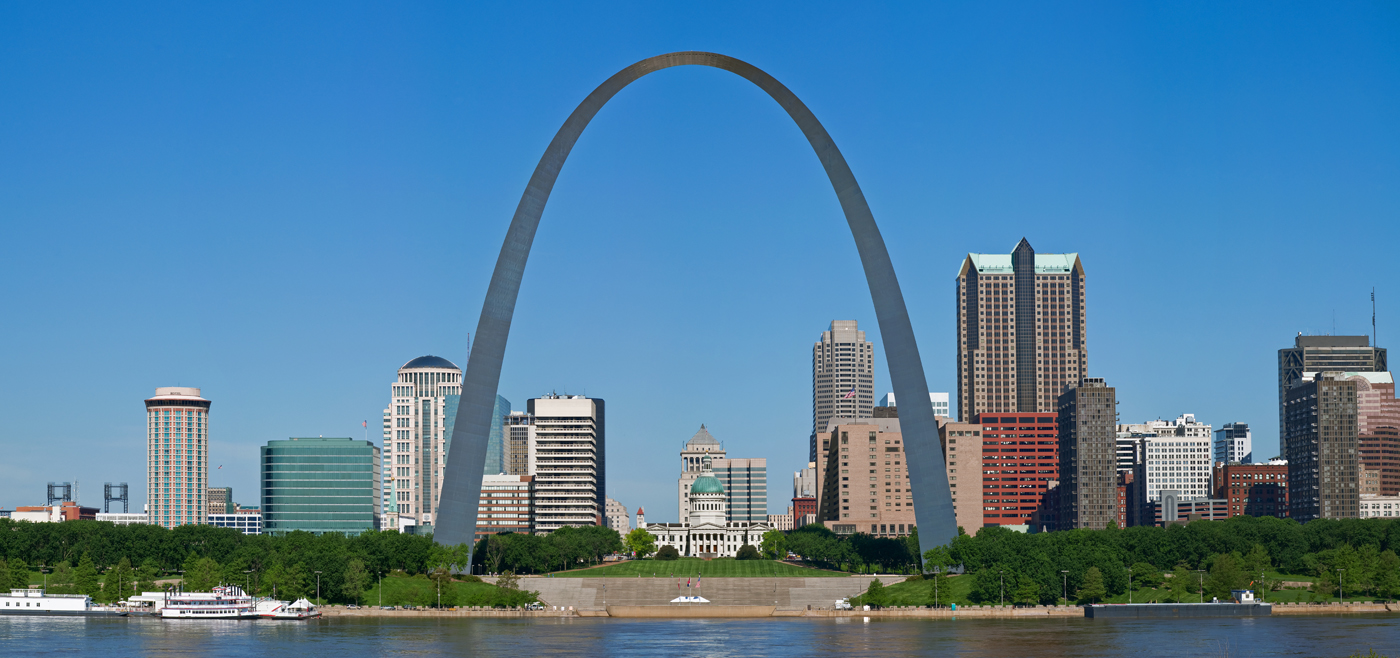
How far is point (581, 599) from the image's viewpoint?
102000 millimetres

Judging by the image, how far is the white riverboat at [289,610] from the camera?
88250mm

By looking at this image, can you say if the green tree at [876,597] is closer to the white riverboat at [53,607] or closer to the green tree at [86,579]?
the white riverboat at [53,607]

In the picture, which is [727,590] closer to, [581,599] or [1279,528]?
[581,599]

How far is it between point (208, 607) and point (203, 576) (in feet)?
28.0

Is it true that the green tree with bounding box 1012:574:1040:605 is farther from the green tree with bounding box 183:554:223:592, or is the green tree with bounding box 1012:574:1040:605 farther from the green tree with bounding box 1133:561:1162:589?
the green tree with bounding box 183:554:223:592

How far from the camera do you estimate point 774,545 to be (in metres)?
190

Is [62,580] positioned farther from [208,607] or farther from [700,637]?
[700,637]

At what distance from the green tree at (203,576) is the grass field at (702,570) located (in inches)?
1253

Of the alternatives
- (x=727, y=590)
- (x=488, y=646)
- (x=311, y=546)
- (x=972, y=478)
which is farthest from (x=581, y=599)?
(x=972, y=478)

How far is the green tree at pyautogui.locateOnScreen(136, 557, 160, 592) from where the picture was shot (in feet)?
332

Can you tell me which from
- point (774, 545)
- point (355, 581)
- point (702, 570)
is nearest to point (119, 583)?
point (355, 581)

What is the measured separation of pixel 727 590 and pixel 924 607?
77.7ft

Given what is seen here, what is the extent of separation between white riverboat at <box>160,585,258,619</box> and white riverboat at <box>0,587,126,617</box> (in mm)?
4489

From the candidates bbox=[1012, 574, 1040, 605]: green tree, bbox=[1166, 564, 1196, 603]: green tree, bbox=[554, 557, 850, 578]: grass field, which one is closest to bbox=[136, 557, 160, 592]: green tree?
bbox=[554, 557, 850, 578]: grass field
